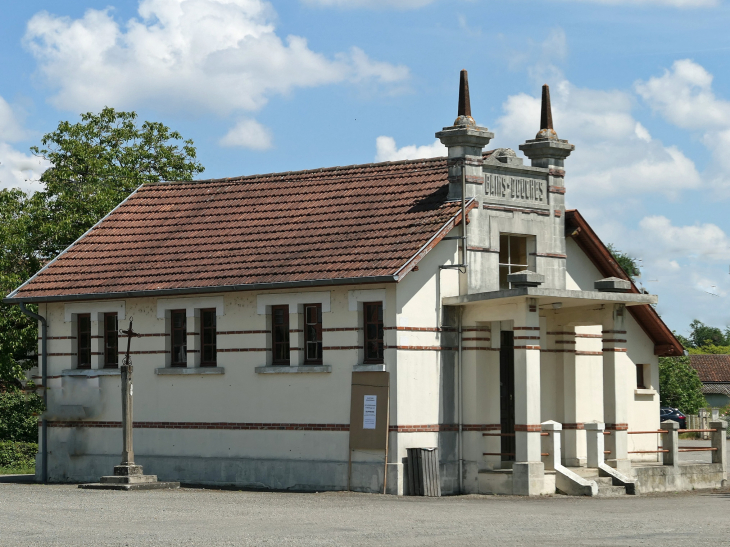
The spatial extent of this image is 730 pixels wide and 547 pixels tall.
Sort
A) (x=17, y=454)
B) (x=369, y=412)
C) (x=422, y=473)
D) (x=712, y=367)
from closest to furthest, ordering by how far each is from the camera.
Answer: (x=422, y=473), (x=369, y=412), (x=17, y=454), (x=712, y=367)

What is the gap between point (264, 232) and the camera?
25984 mm

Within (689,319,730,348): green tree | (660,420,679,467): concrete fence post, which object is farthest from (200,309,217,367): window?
(689,319,730,348): green tree

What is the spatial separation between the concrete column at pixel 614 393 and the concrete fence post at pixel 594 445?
762 millimetres

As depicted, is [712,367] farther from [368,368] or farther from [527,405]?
[368,368]

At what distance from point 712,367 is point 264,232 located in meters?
73.7

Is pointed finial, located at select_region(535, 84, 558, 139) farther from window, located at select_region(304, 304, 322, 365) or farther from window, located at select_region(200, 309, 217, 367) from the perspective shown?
window, located at select_region(200, 309, 217, 367)

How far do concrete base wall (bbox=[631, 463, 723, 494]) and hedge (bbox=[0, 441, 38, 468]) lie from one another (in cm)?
1746

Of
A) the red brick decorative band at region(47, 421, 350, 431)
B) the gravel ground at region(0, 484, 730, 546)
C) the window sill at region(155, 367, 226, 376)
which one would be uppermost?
the window sill at region(155, 367, 226, 376)

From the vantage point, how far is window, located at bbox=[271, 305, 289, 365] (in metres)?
24.2

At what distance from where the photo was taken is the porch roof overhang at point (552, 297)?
22.1 m

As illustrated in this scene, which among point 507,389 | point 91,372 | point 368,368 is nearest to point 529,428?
point 507,389

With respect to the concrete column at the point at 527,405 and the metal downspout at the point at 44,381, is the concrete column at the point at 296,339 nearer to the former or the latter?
the concrete column at the point at 527,405

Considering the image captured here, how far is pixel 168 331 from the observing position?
84.7ft

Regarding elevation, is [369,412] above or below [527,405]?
below
